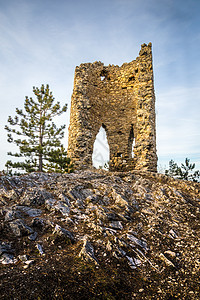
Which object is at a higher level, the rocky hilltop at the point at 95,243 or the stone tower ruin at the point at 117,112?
the stone tower ruin at the point at 117,112

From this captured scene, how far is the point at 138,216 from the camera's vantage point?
4.73 m

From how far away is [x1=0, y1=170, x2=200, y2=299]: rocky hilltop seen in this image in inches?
99.0

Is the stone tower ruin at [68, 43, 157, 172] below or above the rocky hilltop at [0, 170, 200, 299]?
above

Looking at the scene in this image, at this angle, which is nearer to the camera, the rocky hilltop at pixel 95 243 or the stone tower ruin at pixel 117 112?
the rocky hilltop at pixel 95 243

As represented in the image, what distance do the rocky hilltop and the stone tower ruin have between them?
5746 millimetres

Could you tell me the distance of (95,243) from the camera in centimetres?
347

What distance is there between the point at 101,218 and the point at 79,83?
1055 cm

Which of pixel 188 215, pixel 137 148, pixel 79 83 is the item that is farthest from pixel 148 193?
pixel 79 83

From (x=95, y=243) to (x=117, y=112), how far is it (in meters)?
11.2

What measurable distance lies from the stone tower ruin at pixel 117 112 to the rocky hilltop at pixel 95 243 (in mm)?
5746

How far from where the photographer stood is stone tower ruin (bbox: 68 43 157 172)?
1153 cm

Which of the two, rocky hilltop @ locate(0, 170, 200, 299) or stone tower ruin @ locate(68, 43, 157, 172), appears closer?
rocky hilltop @ locate(0, 170, 200, 299)

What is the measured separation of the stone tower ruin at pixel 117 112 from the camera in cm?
1153

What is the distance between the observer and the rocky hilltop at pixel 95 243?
2.52 m
